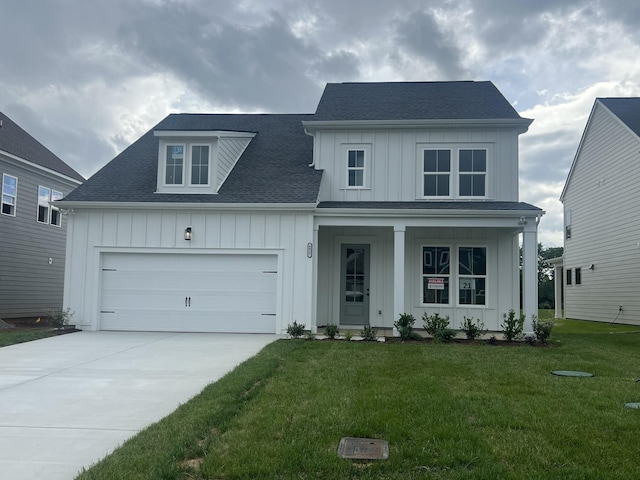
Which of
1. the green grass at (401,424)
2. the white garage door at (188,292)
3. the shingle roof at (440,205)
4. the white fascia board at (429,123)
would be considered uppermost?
the white fascia board at (429,123)

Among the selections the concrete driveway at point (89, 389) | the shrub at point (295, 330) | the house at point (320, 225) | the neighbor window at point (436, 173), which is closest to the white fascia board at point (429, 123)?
the house at point (320, 225)

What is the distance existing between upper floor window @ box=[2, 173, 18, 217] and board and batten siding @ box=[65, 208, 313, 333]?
19.3 feet

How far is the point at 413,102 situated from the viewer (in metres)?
15.2

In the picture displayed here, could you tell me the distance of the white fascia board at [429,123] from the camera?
13.6m

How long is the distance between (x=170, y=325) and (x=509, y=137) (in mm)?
9804

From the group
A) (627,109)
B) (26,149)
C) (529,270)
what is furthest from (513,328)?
(26,149)

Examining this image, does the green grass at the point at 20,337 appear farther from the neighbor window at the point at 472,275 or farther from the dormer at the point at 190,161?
the neighbor window at the point at 472,275

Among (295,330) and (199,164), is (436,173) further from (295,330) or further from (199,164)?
(199,164)

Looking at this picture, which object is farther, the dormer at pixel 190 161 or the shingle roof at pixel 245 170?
the dormer at pixel 190 161

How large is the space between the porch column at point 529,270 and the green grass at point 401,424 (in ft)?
12.3

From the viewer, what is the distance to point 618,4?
13.6 meters

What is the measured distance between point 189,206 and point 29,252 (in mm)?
9081

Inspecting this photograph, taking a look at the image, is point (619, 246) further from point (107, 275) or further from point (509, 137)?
point (107, 275)

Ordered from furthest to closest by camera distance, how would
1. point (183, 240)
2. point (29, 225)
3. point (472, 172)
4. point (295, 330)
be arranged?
point (29, 225)
point (472, 172)
point (183, 240)
point (295, 330)
